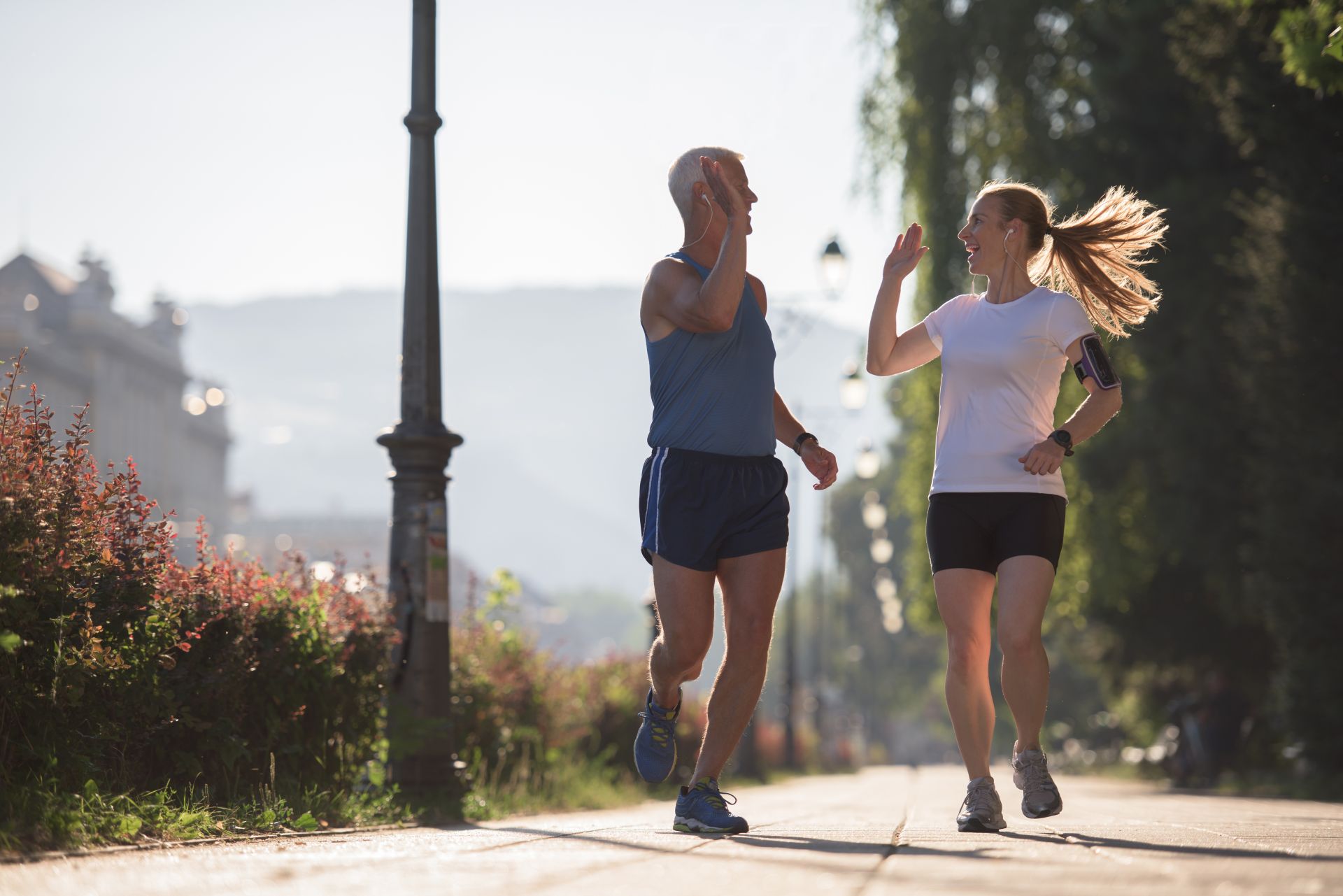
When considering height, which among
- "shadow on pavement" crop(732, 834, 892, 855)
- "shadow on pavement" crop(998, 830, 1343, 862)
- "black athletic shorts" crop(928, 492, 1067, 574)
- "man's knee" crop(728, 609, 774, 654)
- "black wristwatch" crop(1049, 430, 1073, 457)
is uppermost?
"black wristwatch" crop(1049, 430, 1073, 457)

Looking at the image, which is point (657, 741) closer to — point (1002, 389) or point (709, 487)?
point (709, 487)

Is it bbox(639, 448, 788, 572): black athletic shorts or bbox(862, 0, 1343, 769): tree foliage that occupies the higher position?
bbox(862, 0, 1343, 769): tree foliage

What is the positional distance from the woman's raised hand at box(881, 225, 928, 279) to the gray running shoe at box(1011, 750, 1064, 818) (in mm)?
1895

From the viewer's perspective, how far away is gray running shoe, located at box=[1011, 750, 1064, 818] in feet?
19.8

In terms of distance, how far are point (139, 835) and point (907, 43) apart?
1891cm

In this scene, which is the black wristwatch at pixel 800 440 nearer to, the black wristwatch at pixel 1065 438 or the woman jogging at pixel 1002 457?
the woman jogging at pixel 1002 457

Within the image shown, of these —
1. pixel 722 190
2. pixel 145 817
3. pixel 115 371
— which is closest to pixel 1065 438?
pixel 722 190

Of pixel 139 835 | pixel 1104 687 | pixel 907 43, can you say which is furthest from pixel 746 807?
pixel 1104 687

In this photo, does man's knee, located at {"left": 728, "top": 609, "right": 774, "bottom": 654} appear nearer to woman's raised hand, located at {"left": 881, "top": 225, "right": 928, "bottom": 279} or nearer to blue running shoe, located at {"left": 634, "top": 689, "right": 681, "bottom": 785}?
blue running shoe, located at {"left": 634, "top": 689, "right": 681, "bottom": 785}

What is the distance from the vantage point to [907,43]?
2267 cm

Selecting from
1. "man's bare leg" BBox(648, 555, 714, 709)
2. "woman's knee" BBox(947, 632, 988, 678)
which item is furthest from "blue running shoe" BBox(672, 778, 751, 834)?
"woman's knee" BBox(947, 632, 988, 678)

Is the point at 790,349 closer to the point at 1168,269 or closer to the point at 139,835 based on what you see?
the point at 1168,269

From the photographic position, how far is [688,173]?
6301 mm

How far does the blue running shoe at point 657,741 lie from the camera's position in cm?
616
